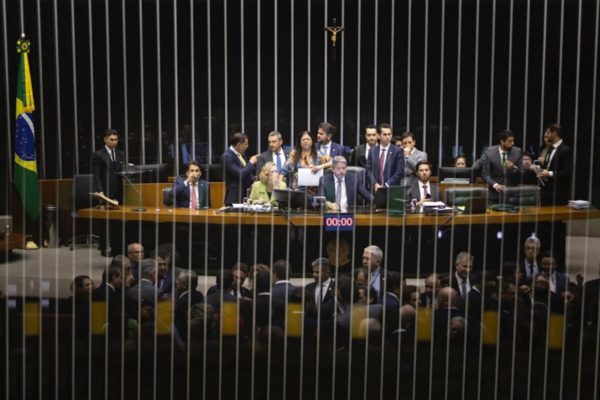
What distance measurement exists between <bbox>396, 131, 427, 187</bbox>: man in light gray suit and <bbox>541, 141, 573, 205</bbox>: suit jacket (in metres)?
0.70

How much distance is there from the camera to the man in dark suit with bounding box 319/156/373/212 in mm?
4218

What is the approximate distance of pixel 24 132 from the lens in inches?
154

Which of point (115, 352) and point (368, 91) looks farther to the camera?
point (368, 91)

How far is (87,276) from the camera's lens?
397cm

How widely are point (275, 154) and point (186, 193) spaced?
0.54 metres

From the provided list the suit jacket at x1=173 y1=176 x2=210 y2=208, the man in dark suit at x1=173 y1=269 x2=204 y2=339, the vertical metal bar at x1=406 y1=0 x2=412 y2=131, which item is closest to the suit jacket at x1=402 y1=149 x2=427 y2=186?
the vertical metal bar at x1=406 y1=0 x2=412 y2=131

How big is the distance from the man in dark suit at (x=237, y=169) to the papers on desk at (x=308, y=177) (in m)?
0.24

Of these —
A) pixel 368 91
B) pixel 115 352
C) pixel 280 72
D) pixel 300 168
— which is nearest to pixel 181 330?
pixel 115 352

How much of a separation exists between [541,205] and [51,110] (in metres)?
2.23

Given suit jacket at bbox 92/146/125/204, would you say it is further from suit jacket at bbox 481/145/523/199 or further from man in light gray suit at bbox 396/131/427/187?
suit jacket at bbox 481/145/523/199

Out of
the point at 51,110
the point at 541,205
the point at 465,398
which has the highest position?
the point at 51,110

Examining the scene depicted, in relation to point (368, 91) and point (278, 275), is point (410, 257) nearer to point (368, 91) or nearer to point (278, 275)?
point (278, 275)

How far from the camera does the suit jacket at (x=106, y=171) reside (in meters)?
3.93

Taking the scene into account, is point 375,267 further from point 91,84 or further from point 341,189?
point 91,84
